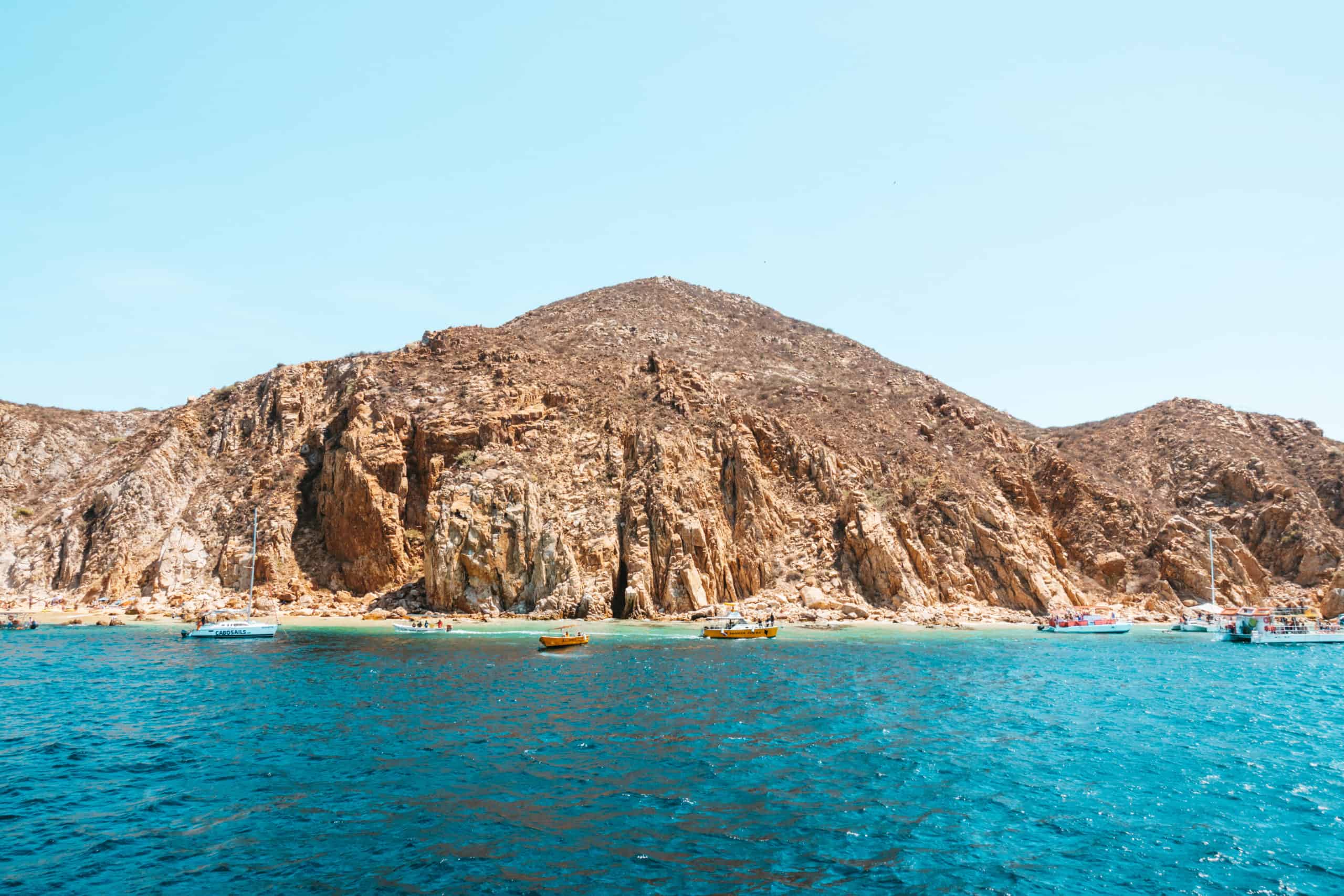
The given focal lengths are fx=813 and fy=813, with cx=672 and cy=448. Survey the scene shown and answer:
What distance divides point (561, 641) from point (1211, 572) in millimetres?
63222

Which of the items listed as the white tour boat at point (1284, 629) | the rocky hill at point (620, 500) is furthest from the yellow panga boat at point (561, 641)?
the white tour boat at point (1284, 629)

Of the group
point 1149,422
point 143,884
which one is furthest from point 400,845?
point 1149,422

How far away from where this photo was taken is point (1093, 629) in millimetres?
65625

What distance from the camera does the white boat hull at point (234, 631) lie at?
176ft

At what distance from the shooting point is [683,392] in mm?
80688

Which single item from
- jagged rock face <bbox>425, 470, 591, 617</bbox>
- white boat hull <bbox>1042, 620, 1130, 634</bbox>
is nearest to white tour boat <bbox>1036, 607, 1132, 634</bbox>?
white boat hull <bbox>1042, 620, 1130, 634</bbox>

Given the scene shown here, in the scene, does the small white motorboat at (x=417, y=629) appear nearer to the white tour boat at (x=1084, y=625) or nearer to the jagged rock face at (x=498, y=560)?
the jagged rock face at (x=498, y=560)

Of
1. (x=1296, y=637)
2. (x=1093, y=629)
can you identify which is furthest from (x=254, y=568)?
(x=1296, y=637)

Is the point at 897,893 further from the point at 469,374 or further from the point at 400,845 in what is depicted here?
the point at 469,374

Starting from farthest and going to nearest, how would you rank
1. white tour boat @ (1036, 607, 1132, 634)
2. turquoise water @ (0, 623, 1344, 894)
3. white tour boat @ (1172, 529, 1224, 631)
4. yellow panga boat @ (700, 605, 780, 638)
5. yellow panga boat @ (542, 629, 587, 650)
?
white tour boat @ (1172, 529, 1224, 631)
white tour boat @ (1036, 607, 1132, 634)
yellow panga boat @ (700, 605, 780, 638)
yellow panga boat @ (542, 629, 587, 650)
turquoise water @ (0, 623, 1344, 894)

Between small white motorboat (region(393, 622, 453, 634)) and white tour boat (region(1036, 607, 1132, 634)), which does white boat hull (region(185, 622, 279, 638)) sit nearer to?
small white motorboat (region(393, 622, 453, 634))

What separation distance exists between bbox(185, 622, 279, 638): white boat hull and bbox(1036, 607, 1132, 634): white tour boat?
191 ft

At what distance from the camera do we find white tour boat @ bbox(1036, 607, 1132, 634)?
65.4m

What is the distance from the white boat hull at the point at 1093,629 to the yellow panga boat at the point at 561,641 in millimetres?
38901
